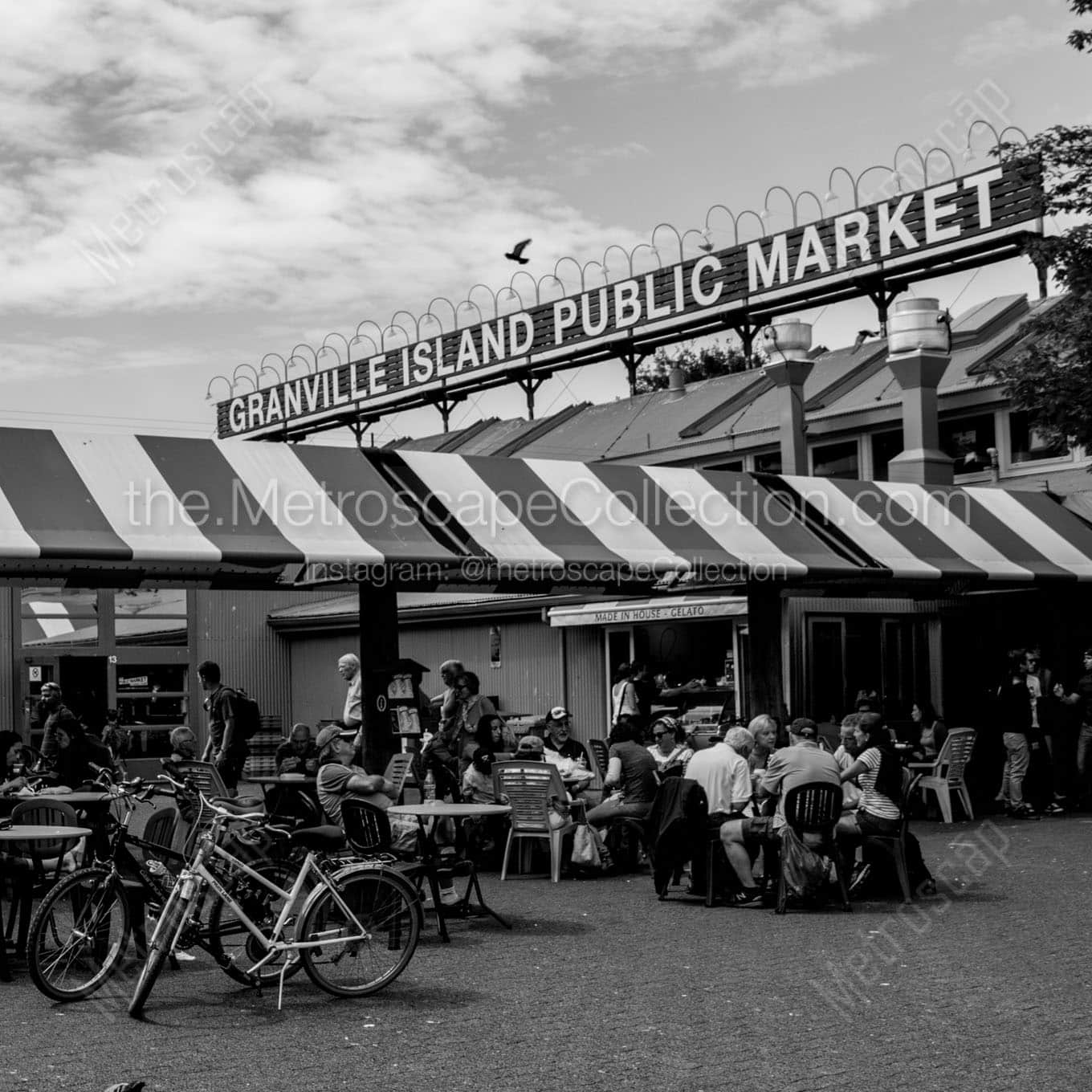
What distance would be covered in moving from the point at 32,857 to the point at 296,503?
473cm

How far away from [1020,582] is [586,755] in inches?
215

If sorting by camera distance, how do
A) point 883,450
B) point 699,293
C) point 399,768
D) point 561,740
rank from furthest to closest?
point 699,293 < point 883,450 < point 561,740 < point 399,768

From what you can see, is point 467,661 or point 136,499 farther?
point 467,661

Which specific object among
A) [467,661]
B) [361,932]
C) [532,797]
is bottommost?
[361,932]

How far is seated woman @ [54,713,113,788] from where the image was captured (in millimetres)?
11883

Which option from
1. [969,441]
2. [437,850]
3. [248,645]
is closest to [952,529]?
[969,441]

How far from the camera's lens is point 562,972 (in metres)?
7.50

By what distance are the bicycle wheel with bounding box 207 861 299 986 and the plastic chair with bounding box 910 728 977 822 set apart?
30.1 feet

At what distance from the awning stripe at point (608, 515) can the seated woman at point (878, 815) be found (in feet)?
11.8

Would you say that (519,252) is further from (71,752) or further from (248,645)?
(71,752)

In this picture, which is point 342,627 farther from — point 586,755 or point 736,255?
point 586,755

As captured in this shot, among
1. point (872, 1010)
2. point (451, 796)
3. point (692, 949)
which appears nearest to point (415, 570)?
point (451, 796)

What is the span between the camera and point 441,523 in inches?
505

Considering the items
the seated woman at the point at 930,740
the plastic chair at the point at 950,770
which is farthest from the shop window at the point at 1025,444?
the plastic chair at the point at 950,770
